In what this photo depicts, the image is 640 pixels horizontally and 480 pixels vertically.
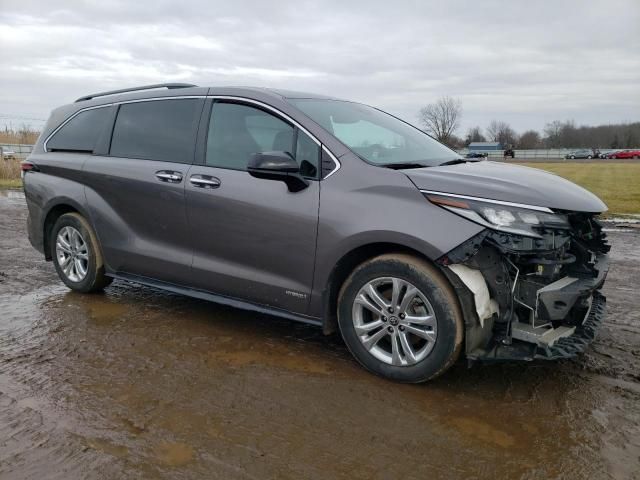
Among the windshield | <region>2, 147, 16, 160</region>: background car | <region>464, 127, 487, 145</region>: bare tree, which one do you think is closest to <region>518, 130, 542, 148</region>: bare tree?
<region>464, 127, 487, 145</region>: bare tree

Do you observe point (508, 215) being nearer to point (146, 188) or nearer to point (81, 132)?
point (146, 188)

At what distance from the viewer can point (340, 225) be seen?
11.5ft

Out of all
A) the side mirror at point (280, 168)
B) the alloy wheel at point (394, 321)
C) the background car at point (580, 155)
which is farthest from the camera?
the background car at point (580, 155)

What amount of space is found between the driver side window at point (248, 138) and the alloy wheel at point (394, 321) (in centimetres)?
92

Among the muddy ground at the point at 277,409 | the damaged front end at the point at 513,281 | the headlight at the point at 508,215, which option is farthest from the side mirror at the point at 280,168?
the muddy ground at the point at 277,409

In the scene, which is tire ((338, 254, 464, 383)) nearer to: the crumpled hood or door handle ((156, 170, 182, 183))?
the crumpled hood

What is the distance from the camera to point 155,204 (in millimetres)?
4441

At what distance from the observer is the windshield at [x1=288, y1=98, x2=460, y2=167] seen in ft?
12.6

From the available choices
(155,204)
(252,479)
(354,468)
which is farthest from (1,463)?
(155,204)

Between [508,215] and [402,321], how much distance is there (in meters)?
0.88

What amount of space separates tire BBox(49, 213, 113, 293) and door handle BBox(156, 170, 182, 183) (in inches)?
43.3

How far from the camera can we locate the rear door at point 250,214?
12.1 feet

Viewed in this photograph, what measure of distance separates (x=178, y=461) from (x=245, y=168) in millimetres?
2103

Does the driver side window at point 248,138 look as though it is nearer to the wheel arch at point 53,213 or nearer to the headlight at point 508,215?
the headlight at point 508,215
